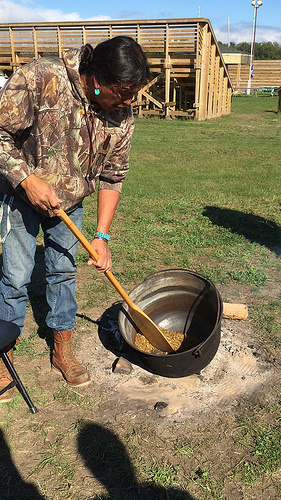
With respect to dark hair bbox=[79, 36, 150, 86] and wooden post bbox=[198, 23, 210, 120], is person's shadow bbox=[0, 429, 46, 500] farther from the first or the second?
wooden post bbox=[198, 23, 210, 120]

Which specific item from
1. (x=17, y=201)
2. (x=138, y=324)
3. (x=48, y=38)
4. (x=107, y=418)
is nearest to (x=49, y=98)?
(x=17, y=201)

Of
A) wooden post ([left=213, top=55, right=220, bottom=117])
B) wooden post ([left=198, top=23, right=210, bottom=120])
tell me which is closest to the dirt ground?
wooden post ([left=198, top=23, right=210, bottom=120])

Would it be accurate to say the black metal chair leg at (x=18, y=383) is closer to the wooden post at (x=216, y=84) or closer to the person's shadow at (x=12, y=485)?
the person's shadow at (x=12, y=485)

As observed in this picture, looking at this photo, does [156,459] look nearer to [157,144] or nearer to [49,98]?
[49,98]

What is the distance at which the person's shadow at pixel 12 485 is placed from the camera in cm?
214

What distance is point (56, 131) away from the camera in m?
2.26

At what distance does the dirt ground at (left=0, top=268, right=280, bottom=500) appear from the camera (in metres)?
2.22

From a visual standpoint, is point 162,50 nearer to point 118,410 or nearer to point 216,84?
point 216,84

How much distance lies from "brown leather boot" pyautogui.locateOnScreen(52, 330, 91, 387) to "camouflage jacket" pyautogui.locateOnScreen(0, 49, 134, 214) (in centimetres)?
98

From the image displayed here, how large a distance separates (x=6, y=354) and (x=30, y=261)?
22.2 inches

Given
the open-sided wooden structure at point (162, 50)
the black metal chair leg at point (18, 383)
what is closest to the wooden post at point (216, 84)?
the open-sided wooden structure at point (162, 50)

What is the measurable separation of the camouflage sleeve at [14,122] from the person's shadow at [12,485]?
4.81 feet

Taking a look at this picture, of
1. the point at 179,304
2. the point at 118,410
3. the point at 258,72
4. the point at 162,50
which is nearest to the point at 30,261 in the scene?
the point at 118,410

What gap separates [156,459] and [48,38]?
18.8 meters
